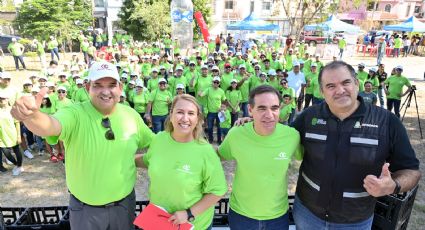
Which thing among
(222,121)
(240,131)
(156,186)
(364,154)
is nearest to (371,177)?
(364,154)

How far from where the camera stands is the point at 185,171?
2295 mm

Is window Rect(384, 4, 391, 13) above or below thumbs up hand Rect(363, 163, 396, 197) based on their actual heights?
above

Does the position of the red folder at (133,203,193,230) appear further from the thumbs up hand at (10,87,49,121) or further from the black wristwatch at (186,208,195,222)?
the thumbs up hand at (10,87,49,121)

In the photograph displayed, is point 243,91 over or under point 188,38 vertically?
under

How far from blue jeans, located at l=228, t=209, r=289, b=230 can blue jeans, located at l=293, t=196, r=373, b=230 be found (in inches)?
4.7

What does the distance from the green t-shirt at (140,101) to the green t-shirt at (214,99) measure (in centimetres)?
153

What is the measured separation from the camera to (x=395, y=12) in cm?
4944

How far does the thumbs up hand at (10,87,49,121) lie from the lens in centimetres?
186

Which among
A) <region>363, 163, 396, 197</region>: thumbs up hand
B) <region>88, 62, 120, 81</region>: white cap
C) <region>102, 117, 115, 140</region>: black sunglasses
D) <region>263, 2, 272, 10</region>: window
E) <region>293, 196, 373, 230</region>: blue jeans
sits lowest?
<region>293, 196, 373, 230</region>: blue jeans

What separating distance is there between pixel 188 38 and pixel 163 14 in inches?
229

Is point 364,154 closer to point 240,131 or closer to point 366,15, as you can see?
point 240,131

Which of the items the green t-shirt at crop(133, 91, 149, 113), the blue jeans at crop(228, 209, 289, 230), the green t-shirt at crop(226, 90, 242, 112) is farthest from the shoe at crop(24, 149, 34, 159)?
the blue jeans at crop(228, 209, 289, 230)

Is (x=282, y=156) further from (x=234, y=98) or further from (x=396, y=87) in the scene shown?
(x=396, y=87)

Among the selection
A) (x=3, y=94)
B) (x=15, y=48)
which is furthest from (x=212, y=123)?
(x=15, y=48)
